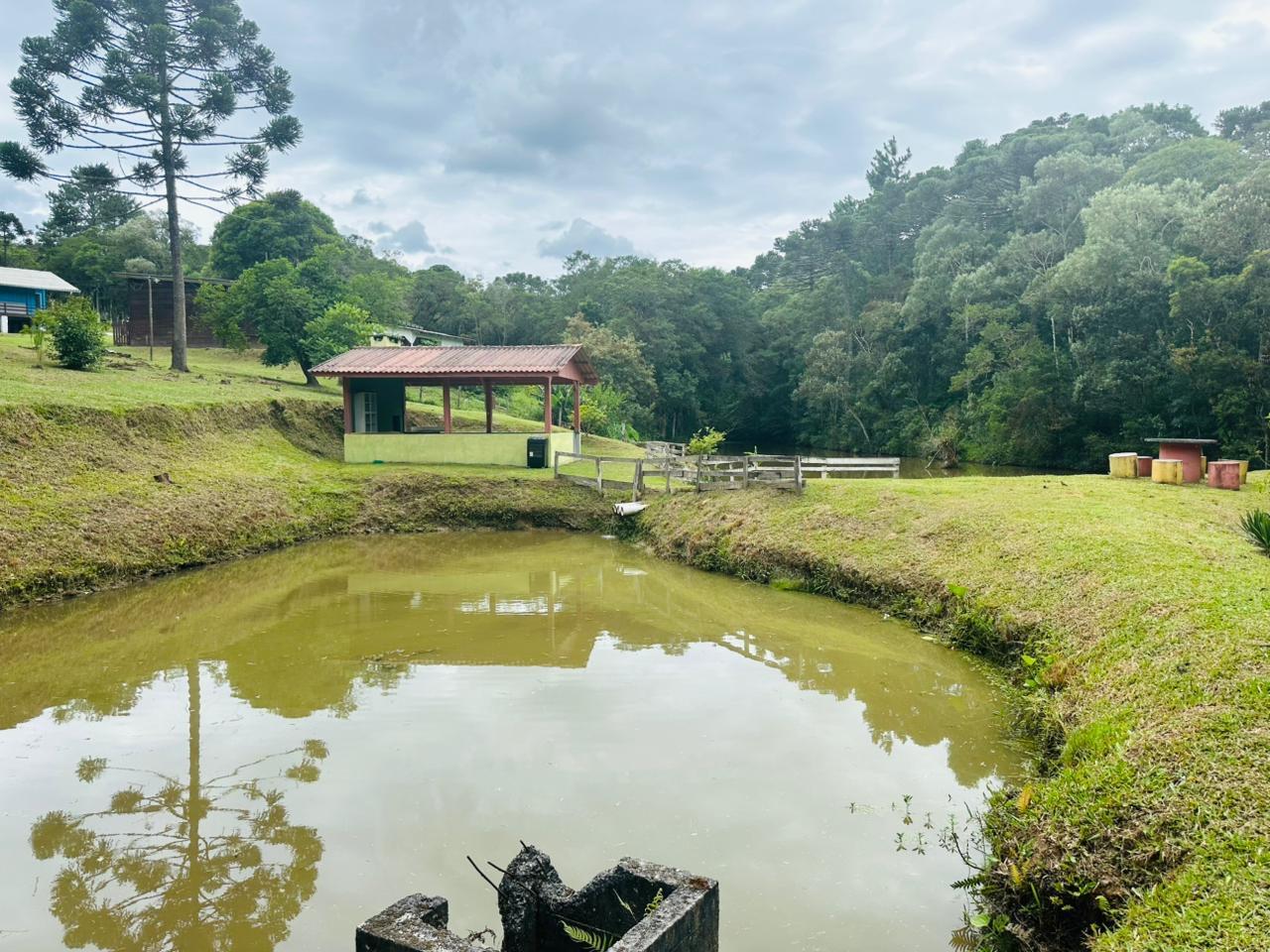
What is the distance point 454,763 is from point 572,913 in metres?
3.01

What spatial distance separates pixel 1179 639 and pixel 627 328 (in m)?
39.3

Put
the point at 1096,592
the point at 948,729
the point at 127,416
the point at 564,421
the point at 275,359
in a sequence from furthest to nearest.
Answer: the point at 564,421 → the point at 275,359 → the point at 127,416 → the point at 1096,592 → the point at 948,729

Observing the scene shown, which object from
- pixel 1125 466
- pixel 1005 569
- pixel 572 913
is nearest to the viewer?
pixel 572 913

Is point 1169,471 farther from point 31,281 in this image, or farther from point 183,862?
point 31,281

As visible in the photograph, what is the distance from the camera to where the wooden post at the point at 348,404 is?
73.4 ft

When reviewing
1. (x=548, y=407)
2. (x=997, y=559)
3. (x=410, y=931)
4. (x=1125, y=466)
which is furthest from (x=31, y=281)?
(x=410, y=931)

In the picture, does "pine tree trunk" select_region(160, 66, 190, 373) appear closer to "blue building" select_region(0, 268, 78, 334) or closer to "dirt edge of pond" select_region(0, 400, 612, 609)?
"dirt edge of pond" select_region(0, 400, 612, 609)

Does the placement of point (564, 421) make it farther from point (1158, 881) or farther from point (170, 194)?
point (1158, 881)

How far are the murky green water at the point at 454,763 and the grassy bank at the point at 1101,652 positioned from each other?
650 mm

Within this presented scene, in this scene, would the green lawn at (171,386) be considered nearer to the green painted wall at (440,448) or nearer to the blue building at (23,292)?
the green painted wall at (440,448)

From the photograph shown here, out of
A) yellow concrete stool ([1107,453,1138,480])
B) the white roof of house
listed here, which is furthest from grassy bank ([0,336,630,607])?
the white roof of house

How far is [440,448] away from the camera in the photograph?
21.7 meters

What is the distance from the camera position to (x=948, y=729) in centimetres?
727

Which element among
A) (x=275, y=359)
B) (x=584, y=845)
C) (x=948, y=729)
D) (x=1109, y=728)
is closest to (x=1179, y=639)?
(x=1109, y=728)
